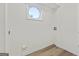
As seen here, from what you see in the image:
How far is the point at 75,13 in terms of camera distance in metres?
1.59

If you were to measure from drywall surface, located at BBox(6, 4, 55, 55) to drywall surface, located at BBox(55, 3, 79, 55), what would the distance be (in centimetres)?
7

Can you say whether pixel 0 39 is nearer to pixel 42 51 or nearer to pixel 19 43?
pixel 19 43

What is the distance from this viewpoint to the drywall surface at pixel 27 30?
156 cm

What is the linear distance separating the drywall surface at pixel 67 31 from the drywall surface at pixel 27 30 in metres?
0.07

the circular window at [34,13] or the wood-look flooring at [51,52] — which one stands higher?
the circular window at [34,13]

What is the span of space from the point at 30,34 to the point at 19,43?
0.15 m

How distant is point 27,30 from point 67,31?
42 centimetres

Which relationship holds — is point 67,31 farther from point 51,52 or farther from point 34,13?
point 34,13

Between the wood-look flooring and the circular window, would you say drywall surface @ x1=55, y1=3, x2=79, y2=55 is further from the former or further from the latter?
the circular window

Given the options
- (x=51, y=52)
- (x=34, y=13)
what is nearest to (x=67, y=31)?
(x=51, y=52)

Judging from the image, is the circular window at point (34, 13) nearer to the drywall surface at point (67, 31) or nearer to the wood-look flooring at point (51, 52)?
the drywall surface at point (67, 31)

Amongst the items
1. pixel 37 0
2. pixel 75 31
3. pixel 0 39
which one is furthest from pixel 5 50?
pixel 75 31

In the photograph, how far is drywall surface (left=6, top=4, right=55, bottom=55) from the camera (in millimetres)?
1560

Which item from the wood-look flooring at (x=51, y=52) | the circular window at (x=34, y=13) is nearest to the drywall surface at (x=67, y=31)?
the wood-look flooring at (x=51, y=52)
